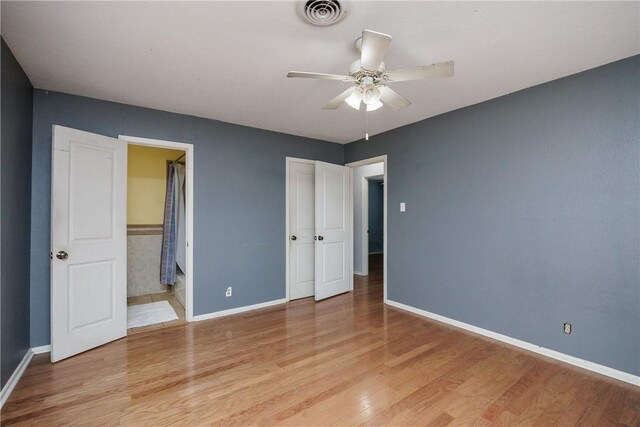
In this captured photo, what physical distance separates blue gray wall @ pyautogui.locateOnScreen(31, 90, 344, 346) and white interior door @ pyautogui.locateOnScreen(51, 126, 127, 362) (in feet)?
0.96

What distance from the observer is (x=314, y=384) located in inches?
83.3

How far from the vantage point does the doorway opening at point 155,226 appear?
14.0ft

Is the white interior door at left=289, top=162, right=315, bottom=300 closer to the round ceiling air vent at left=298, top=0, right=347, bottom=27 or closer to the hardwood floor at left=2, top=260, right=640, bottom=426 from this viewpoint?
the hardwood floor at left=2, top=260, right=640, bottom=426

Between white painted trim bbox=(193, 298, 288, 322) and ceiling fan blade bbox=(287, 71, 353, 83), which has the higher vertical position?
ceiling fan blade bbox=(287, 71, 353, 83)

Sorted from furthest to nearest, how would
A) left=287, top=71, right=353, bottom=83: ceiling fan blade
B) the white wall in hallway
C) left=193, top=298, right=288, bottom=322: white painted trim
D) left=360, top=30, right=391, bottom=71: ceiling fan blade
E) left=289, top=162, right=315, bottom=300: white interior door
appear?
the white wall in hallway < left=289, top=162, right=315, bottom=300: white interior door < left=193, top=298, right=288, bottom=322: white painted trim < left=287, top=71, right=353, bottom=83: ceiling fan blade < left=360, top=30, right=391, bottom=71: ceiling fan blade

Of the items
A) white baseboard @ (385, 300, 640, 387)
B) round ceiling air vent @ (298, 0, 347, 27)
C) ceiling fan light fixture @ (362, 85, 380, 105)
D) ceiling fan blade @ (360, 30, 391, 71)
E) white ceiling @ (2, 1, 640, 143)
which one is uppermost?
white ceiling @ (2, 1, 640, 143)

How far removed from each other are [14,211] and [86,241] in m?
0.56

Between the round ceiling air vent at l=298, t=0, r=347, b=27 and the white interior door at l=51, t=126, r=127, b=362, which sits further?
the white interior door at l=51, t=126, r=127, b=362

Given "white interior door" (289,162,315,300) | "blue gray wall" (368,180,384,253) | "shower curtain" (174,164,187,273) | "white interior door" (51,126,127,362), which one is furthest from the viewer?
"blue gray wall" (368,180,384,253)

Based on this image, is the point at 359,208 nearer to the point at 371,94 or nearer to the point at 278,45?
the point at 371,94

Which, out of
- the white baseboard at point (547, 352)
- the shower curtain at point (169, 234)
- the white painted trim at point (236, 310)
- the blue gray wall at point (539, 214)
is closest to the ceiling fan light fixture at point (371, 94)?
the blue gray wall at point (539, 214)

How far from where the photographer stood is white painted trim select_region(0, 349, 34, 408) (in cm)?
190

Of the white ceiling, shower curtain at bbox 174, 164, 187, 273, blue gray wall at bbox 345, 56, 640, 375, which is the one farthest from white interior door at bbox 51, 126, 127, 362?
blue gray wall at bbox 345, 56, 640, 375

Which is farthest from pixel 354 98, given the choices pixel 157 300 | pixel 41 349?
pixel 157 300
